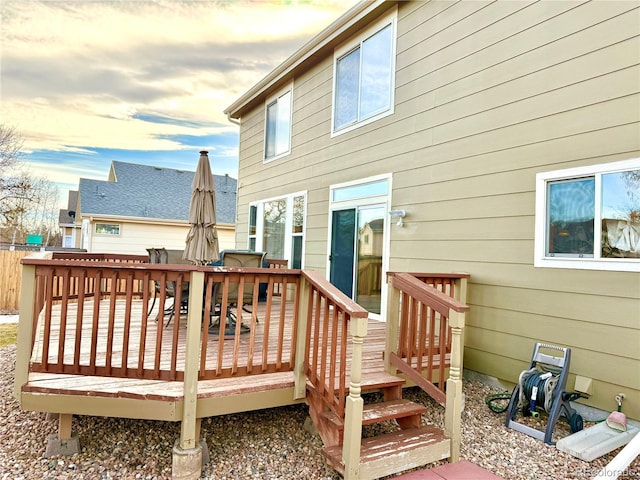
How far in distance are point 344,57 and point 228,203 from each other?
12817 millimetres

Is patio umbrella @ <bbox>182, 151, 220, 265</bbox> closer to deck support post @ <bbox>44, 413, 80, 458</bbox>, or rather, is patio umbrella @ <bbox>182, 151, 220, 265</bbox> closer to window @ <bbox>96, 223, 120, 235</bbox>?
deck support post @ <bbox>44, 413, 80, 458</bbox>

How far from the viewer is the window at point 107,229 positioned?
→ 15219mm

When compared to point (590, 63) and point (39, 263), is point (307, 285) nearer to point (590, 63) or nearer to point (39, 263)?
point (39, 263)

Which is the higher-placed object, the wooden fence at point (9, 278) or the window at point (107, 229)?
the window at point (107, 229)

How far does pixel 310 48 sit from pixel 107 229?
12119mm

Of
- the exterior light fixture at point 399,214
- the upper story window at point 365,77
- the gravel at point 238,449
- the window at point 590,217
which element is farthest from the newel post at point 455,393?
the upper story window at point 365,77

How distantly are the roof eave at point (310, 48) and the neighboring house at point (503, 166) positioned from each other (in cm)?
4

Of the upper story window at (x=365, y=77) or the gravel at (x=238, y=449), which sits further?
the upper story window at (x=365, y=77)

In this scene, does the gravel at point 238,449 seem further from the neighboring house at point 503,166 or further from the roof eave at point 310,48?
the roof eave at point 310,48

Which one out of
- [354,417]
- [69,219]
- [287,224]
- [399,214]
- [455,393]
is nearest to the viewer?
[354,417]

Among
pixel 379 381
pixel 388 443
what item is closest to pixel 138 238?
pixel 379 381

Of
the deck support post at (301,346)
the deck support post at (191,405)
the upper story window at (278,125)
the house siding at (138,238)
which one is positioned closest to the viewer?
the deck support post at (191,405)

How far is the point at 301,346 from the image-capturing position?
2.92 m

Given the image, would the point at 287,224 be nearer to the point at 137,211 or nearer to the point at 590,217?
the point at 590,217
